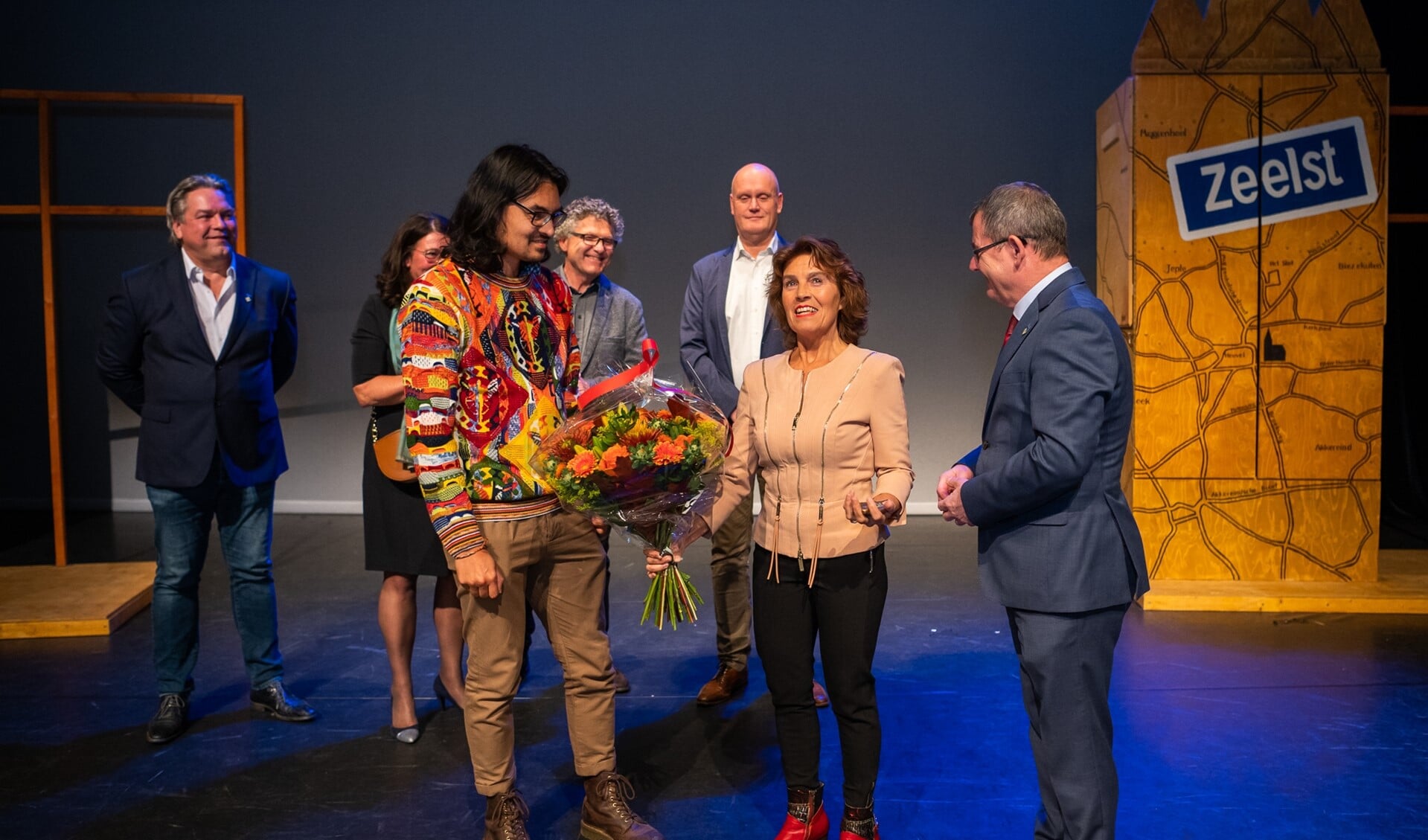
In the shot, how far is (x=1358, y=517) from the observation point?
4859 mm

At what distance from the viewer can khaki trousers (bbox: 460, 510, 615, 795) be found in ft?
8.42

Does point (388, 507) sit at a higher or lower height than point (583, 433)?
lower

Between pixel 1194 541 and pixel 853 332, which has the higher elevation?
pixel 853 332

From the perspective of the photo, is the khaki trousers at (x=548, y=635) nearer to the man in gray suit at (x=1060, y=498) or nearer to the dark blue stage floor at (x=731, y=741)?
the dark blue stage floor at (x=731, y=741)

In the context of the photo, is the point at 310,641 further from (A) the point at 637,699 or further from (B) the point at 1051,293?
(B) the point at 1051,293

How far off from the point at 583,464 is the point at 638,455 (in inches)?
4.6

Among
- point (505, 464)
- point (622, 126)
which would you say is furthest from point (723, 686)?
point (622, 126)

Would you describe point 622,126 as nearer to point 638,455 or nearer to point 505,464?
point 505,464

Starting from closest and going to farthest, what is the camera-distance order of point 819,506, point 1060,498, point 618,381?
point 1060,498 < point 618,381 < point 819,506

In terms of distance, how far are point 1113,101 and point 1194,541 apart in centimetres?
206

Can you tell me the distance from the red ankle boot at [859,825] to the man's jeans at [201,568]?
6.71 feet

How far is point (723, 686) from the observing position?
374cm

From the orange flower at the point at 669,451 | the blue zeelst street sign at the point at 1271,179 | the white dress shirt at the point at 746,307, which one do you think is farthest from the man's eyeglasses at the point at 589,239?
the blue zeelst street sign at the point at 1271,179

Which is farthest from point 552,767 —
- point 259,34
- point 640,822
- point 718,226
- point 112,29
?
point 112,29
